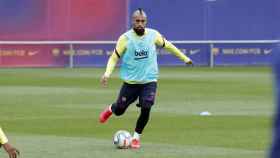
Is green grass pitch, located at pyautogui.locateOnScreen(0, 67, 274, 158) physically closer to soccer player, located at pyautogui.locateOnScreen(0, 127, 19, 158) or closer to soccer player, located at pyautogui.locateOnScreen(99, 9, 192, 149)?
soccer player, located at pyautogui.locateOnScreen(99, 9, 192, 149)

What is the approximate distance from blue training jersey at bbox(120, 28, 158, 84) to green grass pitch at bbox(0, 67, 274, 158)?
958 mm

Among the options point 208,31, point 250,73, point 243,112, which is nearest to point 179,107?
point 243,112

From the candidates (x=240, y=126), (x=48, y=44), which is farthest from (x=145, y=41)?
(x=48, y=44)

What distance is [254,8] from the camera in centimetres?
4162

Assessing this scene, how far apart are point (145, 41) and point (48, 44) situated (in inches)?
975

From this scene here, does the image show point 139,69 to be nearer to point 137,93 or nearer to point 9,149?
point 137,93

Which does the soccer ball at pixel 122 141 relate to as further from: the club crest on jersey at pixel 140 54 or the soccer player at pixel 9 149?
the soccer player at pixel 9 149

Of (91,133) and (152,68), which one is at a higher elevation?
(152,68)

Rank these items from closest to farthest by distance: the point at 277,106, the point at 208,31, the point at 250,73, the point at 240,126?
the point at 277,106, the point at 240,126, the point at 250,73, the point at 208,31

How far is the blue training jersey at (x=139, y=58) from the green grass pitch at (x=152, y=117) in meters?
0.96

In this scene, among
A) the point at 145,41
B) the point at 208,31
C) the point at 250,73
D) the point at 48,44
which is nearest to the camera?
the point at 145,41

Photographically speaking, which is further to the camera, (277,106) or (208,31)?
(208,31)

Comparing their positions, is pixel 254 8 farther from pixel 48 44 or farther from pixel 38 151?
pixel 38 151

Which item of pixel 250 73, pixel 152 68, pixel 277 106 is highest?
pixel 277 106
